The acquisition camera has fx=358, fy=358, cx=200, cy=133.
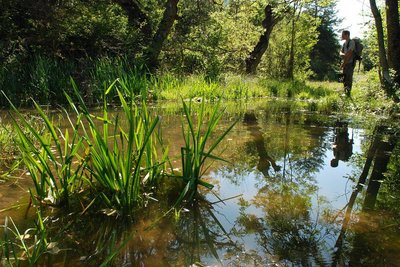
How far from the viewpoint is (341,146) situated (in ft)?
13.8

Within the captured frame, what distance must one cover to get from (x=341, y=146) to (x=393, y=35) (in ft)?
16.9

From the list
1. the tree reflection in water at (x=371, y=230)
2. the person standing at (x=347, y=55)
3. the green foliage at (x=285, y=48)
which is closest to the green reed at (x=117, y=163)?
the tree reflection in water at (x=371, y=230)

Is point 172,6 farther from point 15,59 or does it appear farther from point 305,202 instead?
point 305,202

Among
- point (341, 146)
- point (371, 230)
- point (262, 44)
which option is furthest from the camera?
point (262, 44)

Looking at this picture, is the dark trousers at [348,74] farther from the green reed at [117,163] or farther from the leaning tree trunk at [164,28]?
the green reed at [117,163]

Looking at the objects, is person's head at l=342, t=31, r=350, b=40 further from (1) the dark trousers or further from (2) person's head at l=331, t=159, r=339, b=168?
(2) person's head at l=331, t=159, r=339, b=168

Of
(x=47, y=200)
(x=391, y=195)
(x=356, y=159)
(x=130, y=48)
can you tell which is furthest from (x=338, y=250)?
(x=130, y=48)

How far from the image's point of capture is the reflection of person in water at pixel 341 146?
3648 millimetres

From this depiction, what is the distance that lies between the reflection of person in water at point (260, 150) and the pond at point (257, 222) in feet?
0.06

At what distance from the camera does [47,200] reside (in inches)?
85.1

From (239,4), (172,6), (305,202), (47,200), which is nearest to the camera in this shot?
(47,200)

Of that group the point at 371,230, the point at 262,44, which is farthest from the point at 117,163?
the point at 262,44

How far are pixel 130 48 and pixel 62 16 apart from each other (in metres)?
2.33

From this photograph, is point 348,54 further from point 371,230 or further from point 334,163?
point 371,230
